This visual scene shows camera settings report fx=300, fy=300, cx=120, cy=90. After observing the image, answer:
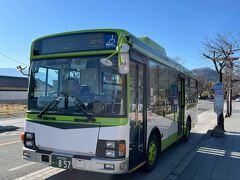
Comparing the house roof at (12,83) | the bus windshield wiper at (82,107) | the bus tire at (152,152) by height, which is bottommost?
the bus tire at (152,152)

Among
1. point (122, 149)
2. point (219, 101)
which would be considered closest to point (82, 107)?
point (122, 149)

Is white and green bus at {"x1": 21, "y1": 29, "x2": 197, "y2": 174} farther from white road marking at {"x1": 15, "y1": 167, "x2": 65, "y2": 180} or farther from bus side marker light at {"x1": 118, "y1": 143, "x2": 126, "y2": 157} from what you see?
white road marking at {"x1": 15, "y1": 167, "x2": 65, "y2": 180}

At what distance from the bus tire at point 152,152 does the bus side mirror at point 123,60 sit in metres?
2.46

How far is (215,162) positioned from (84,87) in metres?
4.74

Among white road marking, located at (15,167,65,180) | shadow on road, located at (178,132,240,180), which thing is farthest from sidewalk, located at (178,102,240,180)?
white road marking, located at (15,167,65,180)

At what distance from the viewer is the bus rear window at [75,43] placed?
5.70 meters

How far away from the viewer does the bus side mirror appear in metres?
5.20

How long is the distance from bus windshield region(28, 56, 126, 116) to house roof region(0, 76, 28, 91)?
1917 inches

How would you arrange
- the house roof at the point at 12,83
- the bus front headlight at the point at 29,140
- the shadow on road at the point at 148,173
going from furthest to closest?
the house roof at the point at 12,83 → the shadow on road at the point at 148,173 → the bus front headlight at the point at 29,140

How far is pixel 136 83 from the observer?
20.4 feet

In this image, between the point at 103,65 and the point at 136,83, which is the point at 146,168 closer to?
the point at 136,83

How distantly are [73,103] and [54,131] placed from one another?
27.3 inches

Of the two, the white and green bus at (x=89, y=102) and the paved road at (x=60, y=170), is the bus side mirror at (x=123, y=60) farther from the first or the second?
the paved road at (x=60, y=170)

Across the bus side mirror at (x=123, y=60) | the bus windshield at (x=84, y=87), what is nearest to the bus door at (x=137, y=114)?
the bus windshield at (x=84, y=87)
